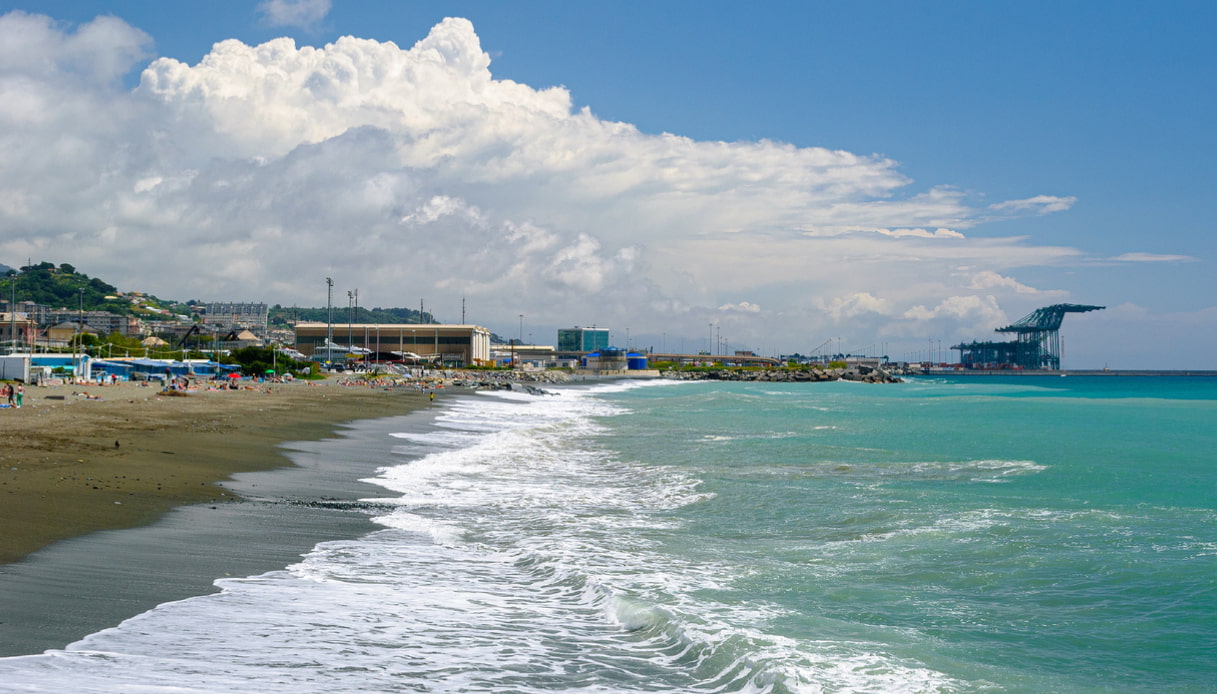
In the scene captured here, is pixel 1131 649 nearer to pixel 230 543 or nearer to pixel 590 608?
pixel 590 608

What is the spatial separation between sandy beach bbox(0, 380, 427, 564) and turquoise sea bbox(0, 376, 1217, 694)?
10.6 ft

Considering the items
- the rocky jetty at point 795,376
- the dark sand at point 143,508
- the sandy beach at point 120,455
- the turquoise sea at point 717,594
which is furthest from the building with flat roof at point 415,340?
the turquoise sea at point 717,594

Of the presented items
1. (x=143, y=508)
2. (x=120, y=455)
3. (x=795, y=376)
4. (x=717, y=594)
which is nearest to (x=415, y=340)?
(x=795, y=376)

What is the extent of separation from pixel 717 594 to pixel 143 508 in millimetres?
9053

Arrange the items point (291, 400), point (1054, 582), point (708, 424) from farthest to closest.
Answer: point (291, 400) → point (708, 424) → point (1054, 582)

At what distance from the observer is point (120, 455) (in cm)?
1816

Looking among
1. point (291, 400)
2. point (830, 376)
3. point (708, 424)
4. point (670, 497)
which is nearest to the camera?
point (670, 497)

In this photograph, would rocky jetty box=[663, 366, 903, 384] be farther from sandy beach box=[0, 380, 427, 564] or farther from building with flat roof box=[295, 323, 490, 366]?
sandy beach box=[0, 380, 427, 564]

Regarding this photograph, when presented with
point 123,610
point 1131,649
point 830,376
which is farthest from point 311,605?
point 830,376

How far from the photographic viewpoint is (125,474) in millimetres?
15820

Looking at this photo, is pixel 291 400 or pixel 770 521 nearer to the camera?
pixel 770 521

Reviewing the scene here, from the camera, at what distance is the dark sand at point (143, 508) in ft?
27.4

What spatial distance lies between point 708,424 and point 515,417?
37.3 ft

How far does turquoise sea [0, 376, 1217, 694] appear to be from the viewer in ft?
24.3
